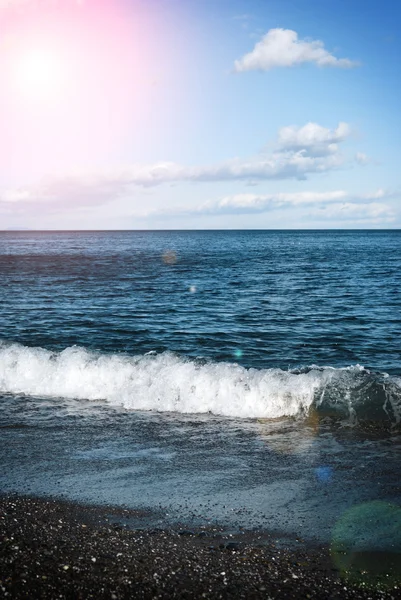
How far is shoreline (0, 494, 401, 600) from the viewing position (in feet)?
19.6

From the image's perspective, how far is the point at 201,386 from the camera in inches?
566

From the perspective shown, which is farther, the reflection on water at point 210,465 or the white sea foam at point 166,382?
the white sea foam at point 166,382

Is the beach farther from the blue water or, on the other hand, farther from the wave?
the blue water

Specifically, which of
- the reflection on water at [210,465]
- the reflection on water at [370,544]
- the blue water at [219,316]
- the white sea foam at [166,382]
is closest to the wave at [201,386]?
the white sea foam at [166,382]

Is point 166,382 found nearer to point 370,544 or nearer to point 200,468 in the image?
point 200,468

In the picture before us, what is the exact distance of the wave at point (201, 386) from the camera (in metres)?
13.3

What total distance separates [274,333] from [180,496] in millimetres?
15977

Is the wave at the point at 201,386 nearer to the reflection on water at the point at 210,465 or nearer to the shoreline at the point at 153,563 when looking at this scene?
the reflection on water at the point at 210,465

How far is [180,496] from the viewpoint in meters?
8.53

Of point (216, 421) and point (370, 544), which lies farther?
point (216, 421)

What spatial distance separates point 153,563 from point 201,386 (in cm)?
792

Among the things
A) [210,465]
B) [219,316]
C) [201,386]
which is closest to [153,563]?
[210,465]

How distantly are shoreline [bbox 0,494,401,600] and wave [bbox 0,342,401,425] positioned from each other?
608cm

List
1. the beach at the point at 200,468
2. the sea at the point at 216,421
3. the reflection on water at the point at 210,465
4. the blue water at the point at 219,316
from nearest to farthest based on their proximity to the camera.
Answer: the beach at the point at 200,468, the reflection on water at the point at 210,465, the sea at the point at 216,421, the blue water at the point at 219,316
